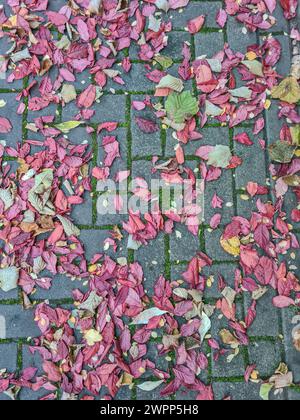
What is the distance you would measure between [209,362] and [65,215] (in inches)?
46.9

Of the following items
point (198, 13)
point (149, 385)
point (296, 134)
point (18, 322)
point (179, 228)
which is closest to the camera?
point (149, 385)

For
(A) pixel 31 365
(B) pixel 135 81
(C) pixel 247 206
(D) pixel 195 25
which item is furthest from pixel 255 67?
(A) pixel 31 365

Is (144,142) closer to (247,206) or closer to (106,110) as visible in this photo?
(106,110)

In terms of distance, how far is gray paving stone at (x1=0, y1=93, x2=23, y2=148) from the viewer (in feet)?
10.6

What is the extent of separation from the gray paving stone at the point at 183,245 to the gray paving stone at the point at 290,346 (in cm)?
63

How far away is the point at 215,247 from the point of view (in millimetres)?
3057

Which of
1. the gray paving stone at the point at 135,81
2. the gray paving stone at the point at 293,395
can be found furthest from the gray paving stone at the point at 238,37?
the gray paving stone at the point at 293,395

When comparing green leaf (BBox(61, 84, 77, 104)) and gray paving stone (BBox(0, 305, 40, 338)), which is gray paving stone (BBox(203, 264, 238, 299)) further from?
green leaf (BBox(61, 84, 77, 104))

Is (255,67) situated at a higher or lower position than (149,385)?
higher

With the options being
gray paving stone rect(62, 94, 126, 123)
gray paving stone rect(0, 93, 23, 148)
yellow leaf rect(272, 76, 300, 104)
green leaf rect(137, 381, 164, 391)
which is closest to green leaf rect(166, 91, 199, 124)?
gray paving stone rect(62, 94, 126, 123)

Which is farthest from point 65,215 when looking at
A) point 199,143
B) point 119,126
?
point 199,143

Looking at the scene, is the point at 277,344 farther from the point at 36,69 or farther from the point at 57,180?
the point at 36,69

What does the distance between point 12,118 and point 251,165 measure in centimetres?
152

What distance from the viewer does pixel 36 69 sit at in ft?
10.9
